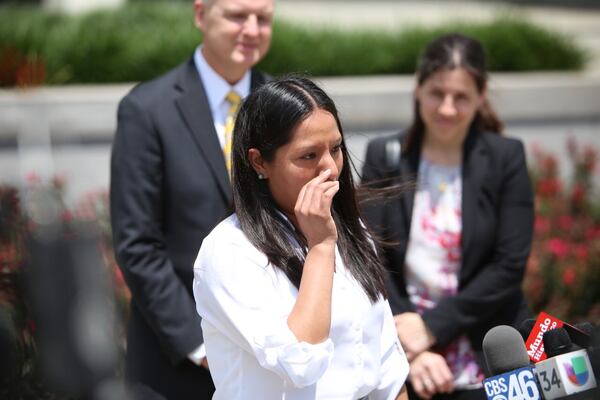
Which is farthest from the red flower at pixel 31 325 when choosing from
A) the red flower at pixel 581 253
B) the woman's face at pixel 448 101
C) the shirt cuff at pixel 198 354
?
the red flower at pixel 581 253

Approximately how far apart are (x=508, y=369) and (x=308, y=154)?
2.39 ft

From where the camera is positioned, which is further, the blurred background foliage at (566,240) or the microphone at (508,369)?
the blurred background foliage at (566,240)

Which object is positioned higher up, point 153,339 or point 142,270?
point 142,270

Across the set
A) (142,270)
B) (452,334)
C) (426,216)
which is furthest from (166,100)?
(452,334)

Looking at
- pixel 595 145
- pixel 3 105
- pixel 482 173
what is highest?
pixel 482 173

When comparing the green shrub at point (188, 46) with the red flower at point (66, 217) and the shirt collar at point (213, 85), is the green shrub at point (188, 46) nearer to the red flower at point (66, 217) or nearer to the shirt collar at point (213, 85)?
the red flower at point (66, 217)

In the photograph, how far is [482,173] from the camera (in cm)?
347

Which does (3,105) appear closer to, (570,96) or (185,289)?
Result: (185,289)

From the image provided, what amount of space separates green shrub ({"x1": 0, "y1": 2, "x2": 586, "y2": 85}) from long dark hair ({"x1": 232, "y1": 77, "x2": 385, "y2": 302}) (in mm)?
5502

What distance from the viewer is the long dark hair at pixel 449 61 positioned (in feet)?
11.4

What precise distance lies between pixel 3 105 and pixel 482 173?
4.19 m

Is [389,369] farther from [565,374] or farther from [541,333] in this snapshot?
[565,374]

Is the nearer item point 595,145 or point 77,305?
point 77,305

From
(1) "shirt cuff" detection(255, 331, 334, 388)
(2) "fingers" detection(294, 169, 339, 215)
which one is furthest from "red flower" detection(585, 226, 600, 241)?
(1) "shirt cuff" detection(255, 331, 334, 388)
